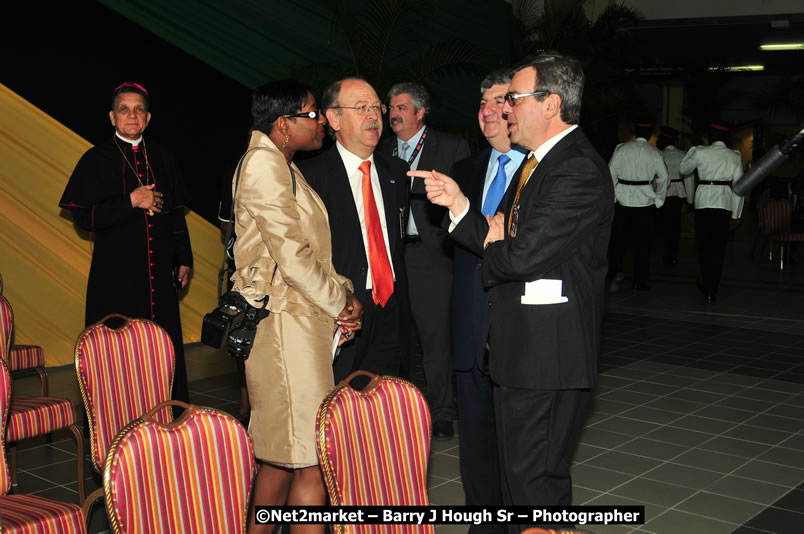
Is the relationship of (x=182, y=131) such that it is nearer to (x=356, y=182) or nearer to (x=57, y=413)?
(x=57, y=413)

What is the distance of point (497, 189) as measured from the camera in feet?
11.6

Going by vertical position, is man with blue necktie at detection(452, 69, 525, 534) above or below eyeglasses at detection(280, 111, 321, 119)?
below

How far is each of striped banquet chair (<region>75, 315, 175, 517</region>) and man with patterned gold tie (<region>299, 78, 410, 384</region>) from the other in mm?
733

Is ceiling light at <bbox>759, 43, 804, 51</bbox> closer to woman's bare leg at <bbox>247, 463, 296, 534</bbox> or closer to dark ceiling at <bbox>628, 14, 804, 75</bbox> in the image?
dark ceiling at <bbox>628, 14, 804, 75</bbox>

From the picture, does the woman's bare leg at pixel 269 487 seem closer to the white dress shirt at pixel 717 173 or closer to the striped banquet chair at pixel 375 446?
the striped banquet chair at pixel 375 446

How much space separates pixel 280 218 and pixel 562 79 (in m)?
1.02

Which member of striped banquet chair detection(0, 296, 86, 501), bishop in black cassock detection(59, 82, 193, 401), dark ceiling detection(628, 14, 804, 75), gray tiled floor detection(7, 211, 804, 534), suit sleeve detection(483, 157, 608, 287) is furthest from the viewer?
dark ceiling detection(628, 14, 804, 75)

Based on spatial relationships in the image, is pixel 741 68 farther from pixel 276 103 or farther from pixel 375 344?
pixel 276 103

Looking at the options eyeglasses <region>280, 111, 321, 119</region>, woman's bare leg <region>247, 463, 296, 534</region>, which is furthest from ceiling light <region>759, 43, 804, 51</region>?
woman's bare leg <region>247, 463, 296, 534</region>

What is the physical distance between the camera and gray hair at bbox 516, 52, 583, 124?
2617mm

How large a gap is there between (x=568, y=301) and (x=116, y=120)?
3078 millimetres

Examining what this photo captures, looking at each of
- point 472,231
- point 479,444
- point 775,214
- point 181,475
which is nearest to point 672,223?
point 775,214

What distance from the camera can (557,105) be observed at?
2646 millimetres

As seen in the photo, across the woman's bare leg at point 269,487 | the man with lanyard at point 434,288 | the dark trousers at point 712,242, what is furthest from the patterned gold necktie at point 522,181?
the dark trousers at point 712,242
